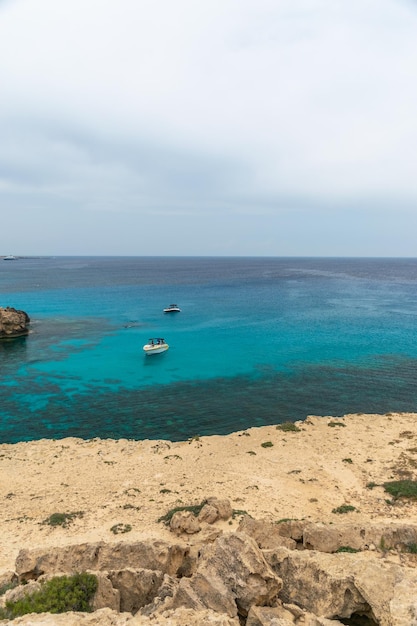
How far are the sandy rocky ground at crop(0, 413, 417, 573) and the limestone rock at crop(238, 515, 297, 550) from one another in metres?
4.64

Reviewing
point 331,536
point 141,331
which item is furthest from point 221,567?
point 141,331

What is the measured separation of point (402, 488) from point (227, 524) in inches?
460

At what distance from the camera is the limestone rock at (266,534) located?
15.9 m

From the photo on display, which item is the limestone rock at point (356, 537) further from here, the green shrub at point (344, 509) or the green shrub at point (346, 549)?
the green shrub at point (344, 509)

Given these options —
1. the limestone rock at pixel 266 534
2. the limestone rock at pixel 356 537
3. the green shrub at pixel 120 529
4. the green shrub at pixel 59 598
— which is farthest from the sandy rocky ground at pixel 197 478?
the green shrub at pixel 59 598

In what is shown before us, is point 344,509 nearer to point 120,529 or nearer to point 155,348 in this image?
point 120,529

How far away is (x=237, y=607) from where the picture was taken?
1145 centimetres

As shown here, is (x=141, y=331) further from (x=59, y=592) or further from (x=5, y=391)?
(x=59, y=592)

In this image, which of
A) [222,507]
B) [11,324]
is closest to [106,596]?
[222,507]

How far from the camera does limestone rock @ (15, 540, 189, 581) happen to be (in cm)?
1394

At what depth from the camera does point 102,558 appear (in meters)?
14.2

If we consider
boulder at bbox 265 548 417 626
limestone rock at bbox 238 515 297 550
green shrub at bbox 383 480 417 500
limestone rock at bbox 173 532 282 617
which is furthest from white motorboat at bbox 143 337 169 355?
limestone rock at bbox 173 532 282 617

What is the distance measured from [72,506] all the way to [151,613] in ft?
45.9

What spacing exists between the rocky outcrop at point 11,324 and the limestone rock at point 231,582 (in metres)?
66.7
